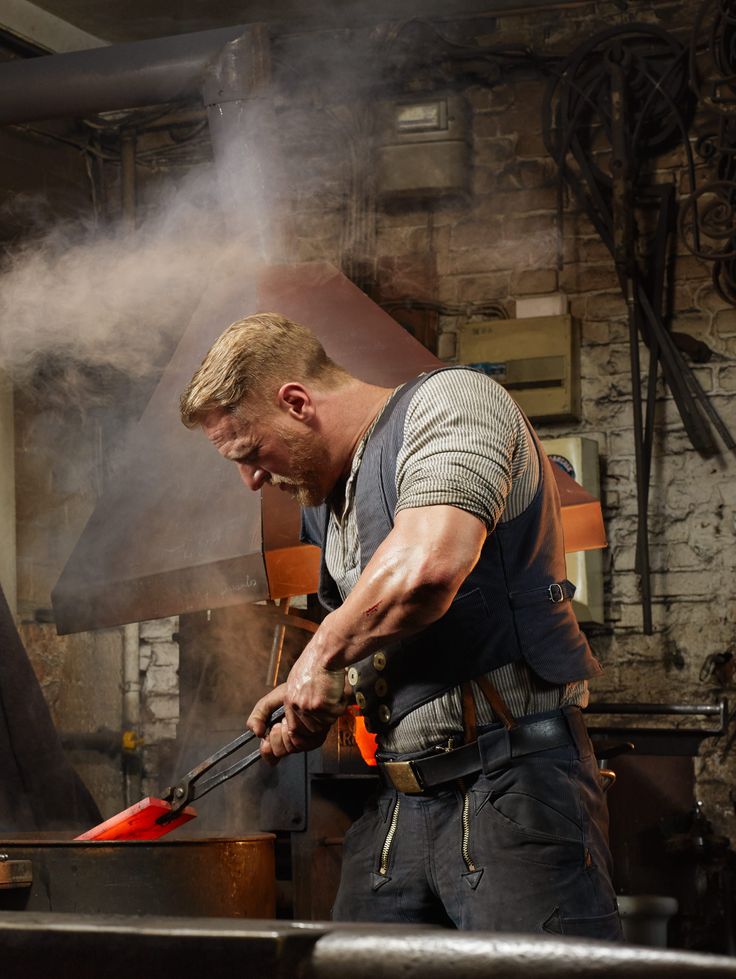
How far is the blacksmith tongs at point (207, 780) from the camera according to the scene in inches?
100

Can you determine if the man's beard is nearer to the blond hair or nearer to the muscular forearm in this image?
the blond hair

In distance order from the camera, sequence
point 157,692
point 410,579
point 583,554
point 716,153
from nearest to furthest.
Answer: point 410,579, point 583,554, point 716,153, point 157,692

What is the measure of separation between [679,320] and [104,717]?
3243mm

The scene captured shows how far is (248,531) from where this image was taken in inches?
134

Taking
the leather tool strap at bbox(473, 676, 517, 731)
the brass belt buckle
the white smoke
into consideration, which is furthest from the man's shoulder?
the white smoke

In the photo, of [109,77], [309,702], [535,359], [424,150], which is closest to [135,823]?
[309,702]

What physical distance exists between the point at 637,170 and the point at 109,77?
2.34 meters

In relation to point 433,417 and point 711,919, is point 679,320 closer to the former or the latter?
point 711,919

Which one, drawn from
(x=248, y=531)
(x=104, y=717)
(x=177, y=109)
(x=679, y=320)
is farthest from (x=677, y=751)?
(x=177, y=109)

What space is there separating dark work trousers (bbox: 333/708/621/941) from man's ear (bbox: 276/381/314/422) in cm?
72

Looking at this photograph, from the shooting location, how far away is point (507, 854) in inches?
78.7

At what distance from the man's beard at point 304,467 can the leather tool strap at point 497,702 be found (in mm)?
549

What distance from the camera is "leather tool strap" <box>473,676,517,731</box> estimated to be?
2049 mm

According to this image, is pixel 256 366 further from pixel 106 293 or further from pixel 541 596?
pixel 106 293
